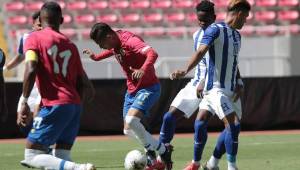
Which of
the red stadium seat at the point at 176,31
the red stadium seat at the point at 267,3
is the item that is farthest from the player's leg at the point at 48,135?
the red stadium seat at the point at 267,3

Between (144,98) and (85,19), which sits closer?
(144,98)

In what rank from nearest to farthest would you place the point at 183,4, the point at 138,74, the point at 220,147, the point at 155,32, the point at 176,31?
1. the point at 138,74
2. the point at 220,147
3. the point at 176,31
4. the point at 155,32
5. the point at 183,4

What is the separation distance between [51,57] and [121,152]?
5.98 meters

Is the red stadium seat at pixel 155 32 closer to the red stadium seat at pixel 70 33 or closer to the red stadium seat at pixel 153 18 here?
the red stadium seat at pixel 153 18

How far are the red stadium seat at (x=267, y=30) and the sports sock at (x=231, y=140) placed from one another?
14.1m

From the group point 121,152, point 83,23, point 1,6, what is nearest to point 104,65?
point 83,23

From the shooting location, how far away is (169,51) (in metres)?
22.2

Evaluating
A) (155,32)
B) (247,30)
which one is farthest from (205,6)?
(155,32)

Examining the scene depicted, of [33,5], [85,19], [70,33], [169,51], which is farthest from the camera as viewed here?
[33,5]

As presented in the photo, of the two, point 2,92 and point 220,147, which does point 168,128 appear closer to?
point 220,147

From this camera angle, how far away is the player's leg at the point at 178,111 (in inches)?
422

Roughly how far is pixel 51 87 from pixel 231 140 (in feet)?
8.40

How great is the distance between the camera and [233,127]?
30.8ft

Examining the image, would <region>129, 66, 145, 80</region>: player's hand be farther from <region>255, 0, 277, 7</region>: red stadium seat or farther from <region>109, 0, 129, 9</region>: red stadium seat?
<region>255, 0, 277, 7</region>: red stadium seat
